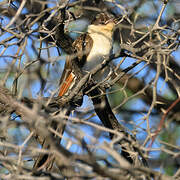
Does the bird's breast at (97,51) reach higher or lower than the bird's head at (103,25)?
lower

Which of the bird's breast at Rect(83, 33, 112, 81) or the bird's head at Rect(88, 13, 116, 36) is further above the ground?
the bird's head at Rect(88, 13, 116, 36)

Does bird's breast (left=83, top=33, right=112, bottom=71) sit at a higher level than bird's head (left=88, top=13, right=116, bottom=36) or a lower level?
lower

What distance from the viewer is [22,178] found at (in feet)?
6.34

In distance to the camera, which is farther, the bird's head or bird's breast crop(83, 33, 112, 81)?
the bird's head

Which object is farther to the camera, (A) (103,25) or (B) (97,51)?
(A) (103,25)

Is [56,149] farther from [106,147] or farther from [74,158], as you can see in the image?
[106,147]

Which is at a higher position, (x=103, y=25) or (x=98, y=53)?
(x=103, y=25)

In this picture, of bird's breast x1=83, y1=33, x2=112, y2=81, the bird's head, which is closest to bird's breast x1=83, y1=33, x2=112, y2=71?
bird's breast x1=83, y1=33, x2=112, y2=81

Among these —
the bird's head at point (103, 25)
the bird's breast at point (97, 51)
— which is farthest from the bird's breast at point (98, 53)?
the bird's head at point (103, 25)

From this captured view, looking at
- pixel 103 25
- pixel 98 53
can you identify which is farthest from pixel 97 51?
pixel 103 25

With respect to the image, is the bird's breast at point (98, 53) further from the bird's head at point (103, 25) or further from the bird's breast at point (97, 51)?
the bird's head at point (103, 25)

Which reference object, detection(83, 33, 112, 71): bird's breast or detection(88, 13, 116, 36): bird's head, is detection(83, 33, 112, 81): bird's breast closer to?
detection(83, 33, 112, 71): bird's breast

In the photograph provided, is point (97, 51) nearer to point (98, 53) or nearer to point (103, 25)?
point (98, 53)

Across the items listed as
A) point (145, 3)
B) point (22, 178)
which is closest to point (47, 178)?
point (22, 178)
